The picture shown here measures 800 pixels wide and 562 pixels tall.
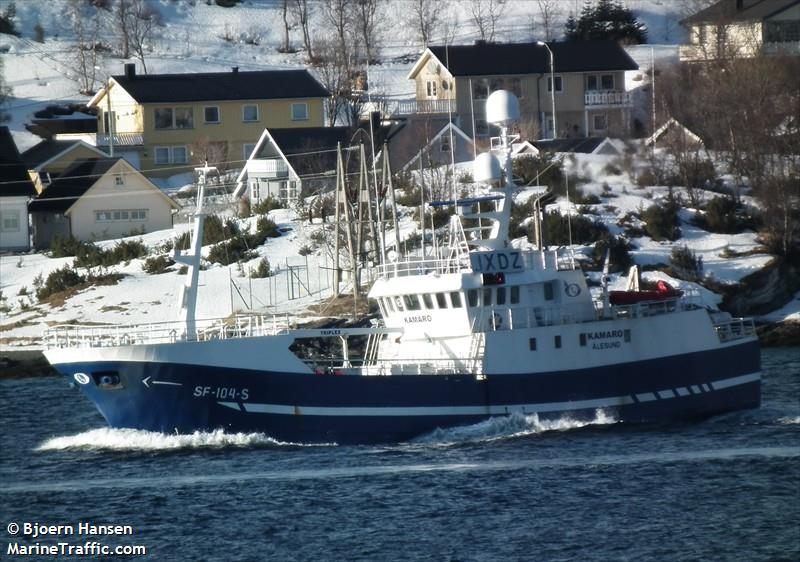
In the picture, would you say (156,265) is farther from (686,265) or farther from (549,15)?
(549,15)

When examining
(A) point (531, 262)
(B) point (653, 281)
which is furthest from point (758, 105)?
(A) point (531, 262)

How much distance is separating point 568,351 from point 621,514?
9.99m

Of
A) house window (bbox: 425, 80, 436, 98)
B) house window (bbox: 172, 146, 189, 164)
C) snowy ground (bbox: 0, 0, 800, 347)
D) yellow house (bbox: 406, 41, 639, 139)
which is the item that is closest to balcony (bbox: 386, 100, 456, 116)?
yellow house (bbox: 406, 41, 639, 139)

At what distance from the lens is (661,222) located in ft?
203

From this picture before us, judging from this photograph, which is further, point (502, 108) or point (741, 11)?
point (741, 11)

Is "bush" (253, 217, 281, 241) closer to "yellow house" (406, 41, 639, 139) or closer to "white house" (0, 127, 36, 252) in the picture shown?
"white house" (0, 127, 36, 252)

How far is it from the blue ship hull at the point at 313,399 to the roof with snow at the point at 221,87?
54.9 meters

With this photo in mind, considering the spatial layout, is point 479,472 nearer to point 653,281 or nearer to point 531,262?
point 531,262

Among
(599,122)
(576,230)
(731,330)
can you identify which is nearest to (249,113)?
(599,122)

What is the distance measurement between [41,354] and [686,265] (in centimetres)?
2521

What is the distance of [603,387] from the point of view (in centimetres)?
3953

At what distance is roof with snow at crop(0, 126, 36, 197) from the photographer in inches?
2977

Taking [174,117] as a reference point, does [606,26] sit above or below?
above

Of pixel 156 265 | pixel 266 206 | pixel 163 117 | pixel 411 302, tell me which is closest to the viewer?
pixel 411 302
